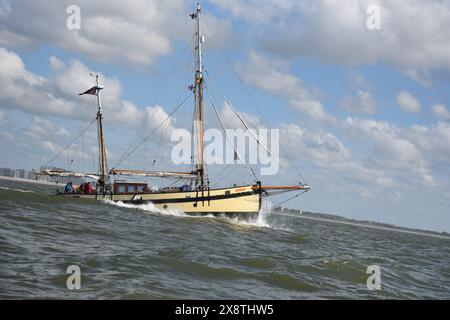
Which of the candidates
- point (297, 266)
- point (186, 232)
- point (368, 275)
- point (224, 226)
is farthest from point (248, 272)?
point (224, 226)

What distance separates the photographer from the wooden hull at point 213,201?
168 ft

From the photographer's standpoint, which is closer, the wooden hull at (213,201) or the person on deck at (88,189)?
the wooden hull at (213,201)

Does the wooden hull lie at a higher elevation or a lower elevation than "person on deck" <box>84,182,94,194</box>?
lower

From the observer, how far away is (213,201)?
51.4m

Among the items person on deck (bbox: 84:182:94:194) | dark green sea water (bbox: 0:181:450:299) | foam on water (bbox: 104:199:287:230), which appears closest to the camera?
dark green sea water (bbox: 0:181:450:299)

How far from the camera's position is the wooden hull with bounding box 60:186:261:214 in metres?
51.1

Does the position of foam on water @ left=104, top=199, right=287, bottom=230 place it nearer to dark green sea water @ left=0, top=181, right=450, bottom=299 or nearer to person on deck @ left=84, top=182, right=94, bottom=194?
person on deck @ left=84, top=182, right=94, bottom=194

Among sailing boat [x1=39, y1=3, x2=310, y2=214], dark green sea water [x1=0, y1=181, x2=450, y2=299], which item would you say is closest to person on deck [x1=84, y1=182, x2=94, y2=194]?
sailing boat [x1=39, y1=3, x2=310, y2=214]

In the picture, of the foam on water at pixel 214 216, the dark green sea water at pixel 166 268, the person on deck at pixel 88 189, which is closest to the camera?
the dark green sea water at pixel 166 268

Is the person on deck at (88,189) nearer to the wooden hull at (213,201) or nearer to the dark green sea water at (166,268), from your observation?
the wooden hull at (213,201)

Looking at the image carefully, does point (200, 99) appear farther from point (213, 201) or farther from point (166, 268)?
point (166, 268)

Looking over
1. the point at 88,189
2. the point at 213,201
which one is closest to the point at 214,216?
the point at 213,201

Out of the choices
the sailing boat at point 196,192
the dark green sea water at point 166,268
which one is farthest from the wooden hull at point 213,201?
the dark green sea water at point 166,268
